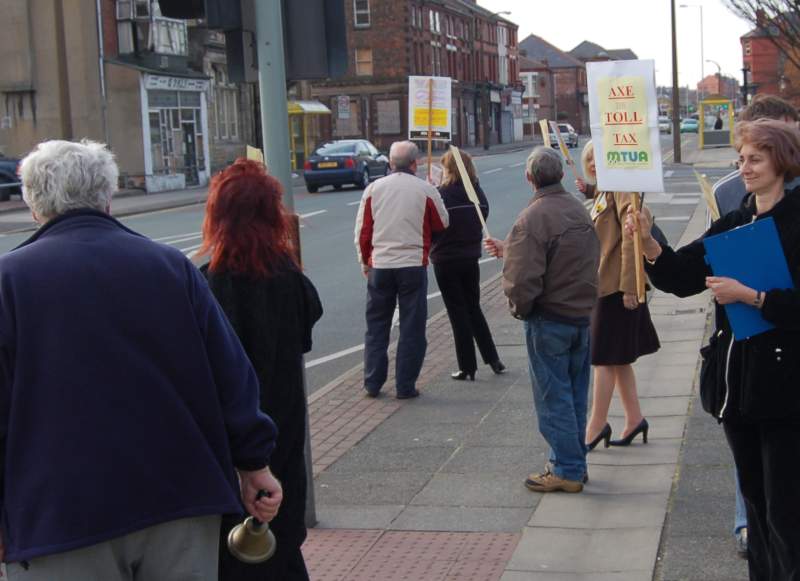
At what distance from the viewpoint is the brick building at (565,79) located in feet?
437

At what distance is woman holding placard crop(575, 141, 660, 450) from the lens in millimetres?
7090

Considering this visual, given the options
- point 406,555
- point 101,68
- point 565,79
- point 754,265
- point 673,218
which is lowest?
point 406,555

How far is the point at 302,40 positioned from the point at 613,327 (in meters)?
2.41

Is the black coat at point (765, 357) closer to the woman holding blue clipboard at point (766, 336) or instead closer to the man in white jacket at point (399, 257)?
the woman holding blue clipboard at point (766, 336)

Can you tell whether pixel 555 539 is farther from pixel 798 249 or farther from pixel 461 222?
pixel 461 222

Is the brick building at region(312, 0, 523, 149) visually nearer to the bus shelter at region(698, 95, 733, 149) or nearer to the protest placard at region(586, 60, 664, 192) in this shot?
the bus shelter at region(698, 95, 733, 149)

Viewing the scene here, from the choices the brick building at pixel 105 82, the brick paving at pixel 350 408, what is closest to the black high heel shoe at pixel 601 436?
the brick paving at pixel 350 408

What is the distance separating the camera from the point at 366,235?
31.1ft

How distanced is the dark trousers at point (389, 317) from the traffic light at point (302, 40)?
323cm

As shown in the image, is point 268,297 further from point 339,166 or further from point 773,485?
point 339,166

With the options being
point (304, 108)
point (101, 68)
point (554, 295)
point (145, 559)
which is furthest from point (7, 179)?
point (145, 559)

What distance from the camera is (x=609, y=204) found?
708 centimetres

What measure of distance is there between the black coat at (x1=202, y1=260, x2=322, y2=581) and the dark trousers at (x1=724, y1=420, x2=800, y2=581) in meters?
1.54

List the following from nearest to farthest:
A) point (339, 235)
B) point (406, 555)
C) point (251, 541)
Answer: point (251, 541) → point (406, 555) → point (339, 235)
